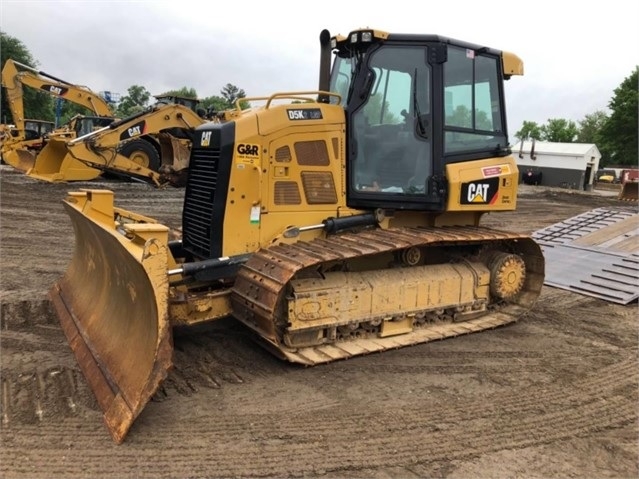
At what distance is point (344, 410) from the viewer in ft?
13.1

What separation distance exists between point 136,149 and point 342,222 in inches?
461

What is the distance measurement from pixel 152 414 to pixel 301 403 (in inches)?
41.2

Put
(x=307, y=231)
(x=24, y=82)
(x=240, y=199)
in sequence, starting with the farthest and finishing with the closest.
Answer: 1. (x=24, y=82)
2. (x=307, y=231)
3. (x=240, y=199)

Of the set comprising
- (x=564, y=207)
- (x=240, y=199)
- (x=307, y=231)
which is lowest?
(x=564, y=207)

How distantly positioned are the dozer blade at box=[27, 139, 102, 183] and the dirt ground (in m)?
12.0

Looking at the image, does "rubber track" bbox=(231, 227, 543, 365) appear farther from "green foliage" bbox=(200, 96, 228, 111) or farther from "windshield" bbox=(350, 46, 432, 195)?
"green foliage" bbox=(200, 96, 228, 111)

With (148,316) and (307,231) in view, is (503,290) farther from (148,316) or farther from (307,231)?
(148,316)

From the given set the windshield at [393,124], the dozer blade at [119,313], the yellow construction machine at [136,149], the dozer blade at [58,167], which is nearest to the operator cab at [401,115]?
the windshield at [393,124]

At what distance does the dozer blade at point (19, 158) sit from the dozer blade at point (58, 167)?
7.26 feet

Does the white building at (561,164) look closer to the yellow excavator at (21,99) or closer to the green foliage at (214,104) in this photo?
the green foliage at (214,104)

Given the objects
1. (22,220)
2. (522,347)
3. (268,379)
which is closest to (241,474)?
(268,379)

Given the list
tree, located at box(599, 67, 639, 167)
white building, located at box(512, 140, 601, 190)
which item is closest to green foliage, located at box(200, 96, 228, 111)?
white building, located at box(512, 140, 601, 190)

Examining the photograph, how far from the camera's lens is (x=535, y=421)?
3.96 meters

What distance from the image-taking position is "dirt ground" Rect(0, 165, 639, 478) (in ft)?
10.9
